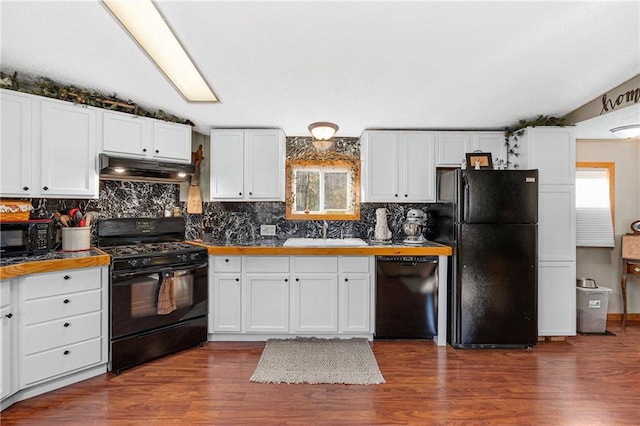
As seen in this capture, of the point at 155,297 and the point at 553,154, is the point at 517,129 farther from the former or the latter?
the point at 155,297

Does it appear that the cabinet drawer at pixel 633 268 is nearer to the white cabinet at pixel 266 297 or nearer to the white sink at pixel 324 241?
the white sink at pixel 324 241

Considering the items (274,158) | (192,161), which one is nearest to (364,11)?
A: (274,158)

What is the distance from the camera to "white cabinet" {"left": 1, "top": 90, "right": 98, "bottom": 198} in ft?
7.44

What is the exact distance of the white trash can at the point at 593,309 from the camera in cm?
333

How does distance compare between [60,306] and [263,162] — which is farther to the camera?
[263,162]

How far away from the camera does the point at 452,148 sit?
344cm

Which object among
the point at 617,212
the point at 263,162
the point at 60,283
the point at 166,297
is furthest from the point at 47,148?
the point at 617,212

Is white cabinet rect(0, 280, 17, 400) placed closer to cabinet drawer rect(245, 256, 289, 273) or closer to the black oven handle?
the black oven handle

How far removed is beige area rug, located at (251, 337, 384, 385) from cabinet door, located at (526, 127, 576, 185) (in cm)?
242

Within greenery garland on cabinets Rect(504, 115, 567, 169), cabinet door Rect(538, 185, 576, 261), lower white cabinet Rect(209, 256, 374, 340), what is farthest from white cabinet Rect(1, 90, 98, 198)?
Answer: cabinet door Rect(538, 185, 576, 261)

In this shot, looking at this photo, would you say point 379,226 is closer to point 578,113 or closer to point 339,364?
point 339,364

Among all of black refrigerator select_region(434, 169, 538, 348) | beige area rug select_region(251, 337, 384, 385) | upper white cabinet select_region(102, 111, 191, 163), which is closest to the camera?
beige area rug select_region(251, 337, 384, 385)

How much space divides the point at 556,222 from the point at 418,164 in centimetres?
144

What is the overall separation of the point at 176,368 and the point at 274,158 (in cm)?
214
